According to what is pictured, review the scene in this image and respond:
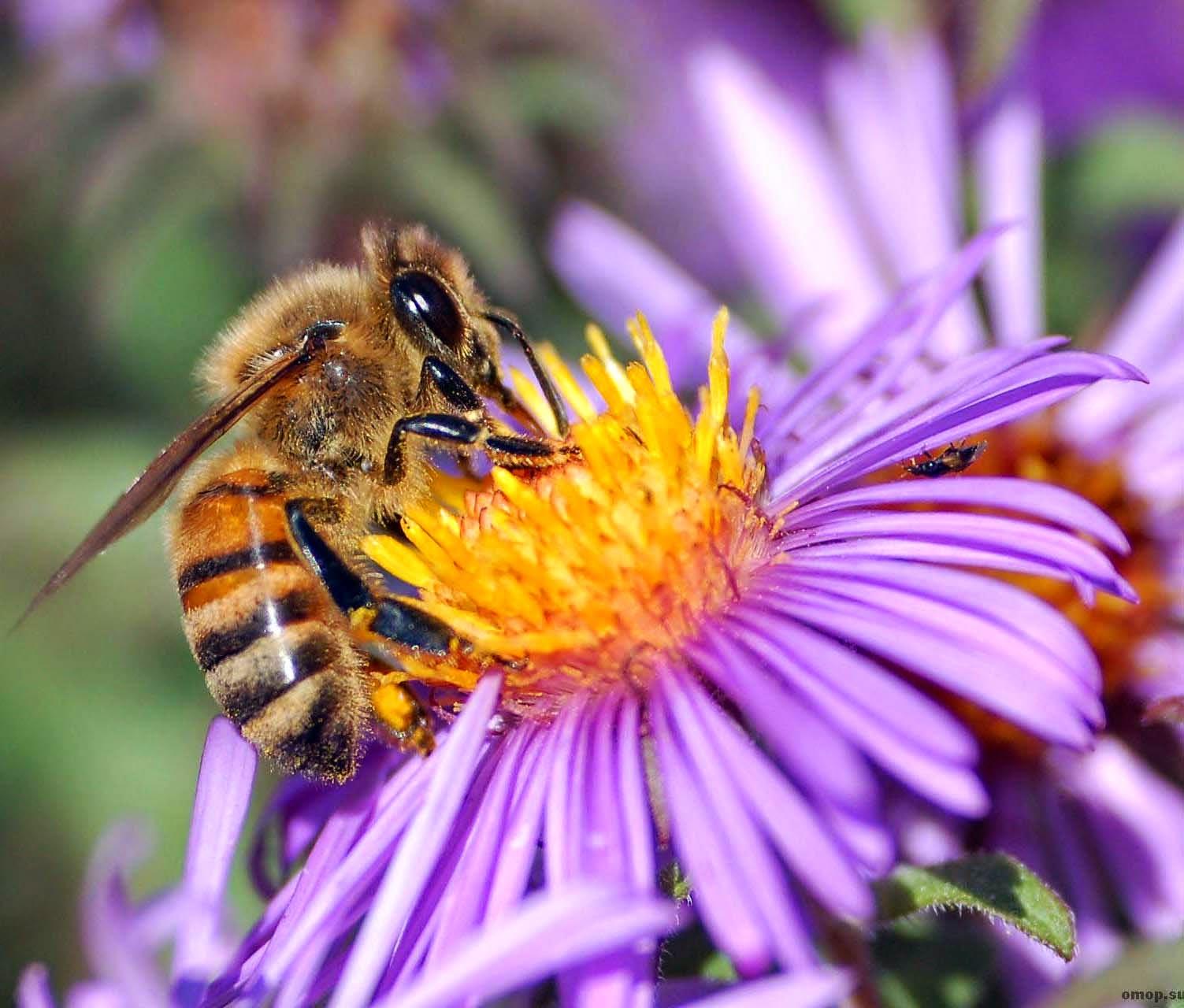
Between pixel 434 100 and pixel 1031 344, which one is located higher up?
pixel 434 100

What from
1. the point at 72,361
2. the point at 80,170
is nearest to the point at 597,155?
the point at 80,170

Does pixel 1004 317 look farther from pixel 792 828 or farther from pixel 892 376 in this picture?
pixel 792 828

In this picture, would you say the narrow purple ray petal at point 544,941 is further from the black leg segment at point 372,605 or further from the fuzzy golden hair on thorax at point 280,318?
the fuzzy golden hair on thorax at point 280,318

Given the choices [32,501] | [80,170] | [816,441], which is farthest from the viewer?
[32,501]

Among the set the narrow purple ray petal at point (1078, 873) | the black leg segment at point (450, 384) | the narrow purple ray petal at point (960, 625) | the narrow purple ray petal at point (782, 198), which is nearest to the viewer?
the narrow purple ray petal at point (960, 625)

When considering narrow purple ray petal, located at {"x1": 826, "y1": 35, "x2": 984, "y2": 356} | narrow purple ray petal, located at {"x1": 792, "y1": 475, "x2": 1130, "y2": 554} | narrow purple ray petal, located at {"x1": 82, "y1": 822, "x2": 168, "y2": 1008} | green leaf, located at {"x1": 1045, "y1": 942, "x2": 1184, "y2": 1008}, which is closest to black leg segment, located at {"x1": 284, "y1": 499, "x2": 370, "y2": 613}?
narrow purple ray petal, located at {"x1": 82, "y1": 822, "x2": 168, "y2": 1008}

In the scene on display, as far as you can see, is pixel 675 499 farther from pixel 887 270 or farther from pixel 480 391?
pixel 887 270

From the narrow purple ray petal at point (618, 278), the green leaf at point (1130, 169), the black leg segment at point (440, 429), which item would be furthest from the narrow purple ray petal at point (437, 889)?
the green leaf at point (1130, 169)
